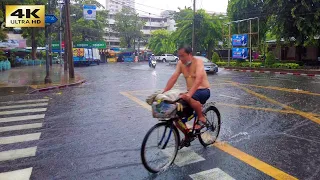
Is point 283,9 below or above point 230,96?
above

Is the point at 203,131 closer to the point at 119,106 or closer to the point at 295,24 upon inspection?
the point at 119,106

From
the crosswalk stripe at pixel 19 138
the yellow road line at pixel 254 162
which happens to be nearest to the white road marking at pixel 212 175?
the yellow road line at pixel 254 162

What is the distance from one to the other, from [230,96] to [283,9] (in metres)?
17.6

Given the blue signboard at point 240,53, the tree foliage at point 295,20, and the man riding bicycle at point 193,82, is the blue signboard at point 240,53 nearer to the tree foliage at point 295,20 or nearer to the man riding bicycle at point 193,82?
the tree foliage at point 295,20

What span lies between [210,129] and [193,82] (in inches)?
45.3

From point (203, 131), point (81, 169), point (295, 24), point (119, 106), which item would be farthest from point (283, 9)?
point (81, 169)

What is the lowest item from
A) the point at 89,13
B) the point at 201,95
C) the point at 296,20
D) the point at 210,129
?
the point at 210,129

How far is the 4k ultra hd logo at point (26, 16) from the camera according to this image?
51.5ft

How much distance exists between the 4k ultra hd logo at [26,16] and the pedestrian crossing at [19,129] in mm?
6650

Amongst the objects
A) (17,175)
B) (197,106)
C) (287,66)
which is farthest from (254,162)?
(287,66)

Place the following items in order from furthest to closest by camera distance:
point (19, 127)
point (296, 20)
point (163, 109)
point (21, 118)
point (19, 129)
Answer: point (296, 20) < point (21, 118) < point (19, 127) < point (19, 129) < point (163, 109)

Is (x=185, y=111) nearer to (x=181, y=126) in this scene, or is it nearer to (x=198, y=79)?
(x=181, y=126)

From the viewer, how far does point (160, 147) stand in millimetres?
4352

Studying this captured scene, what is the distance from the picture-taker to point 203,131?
5230 mm
